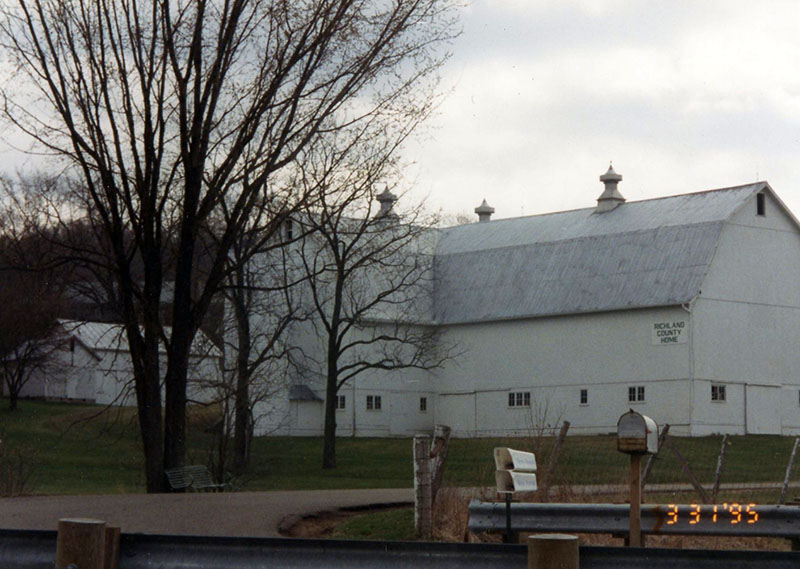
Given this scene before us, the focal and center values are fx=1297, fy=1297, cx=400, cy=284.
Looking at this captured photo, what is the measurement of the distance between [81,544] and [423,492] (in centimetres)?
909

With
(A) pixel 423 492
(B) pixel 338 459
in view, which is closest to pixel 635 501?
(A) pixel 423 492

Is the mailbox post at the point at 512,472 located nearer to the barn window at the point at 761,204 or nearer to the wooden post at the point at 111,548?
the wooden post at the point at 111,548

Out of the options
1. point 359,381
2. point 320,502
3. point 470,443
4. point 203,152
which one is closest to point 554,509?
point 320,502

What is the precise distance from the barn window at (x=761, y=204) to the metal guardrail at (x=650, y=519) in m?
41.4

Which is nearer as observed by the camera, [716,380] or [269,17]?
[269,17]

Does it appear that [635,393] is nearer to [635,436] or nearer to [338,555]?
[635,436]

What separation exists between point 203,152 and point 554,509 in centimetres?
985

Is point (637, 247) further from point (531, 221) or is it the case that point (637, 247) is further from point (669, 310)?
point (531, 221)

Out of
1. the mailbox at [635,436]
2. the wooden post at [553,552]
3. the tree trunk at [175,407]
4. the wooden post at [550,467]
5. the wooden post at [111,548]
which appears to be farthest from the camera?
the tree trunk at [175,407]

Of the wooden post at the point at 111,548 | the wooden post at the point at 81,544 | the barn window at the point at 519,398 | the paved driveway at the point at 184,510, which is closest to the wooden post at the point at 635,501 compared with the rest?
the paved driveway at the point at 184,510

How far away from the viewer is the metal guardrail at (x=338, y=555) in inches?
225

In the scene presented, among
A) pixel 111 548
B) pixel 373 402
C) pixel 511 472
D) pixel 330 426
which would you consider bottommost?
pixel 111 548

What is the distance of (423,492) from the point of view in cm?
1493

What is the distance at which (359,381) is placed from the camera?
57.4 m
